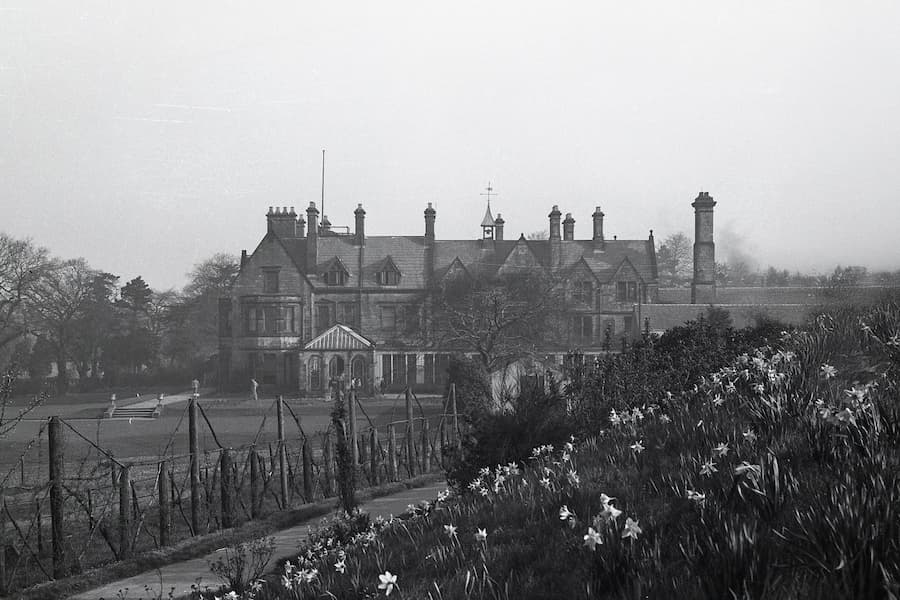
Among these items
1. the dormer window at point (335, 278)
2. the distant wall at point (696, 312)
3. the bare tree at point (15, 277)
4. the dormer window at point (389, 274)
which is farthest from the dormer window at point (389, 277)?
the bare tree at point (15, 277)

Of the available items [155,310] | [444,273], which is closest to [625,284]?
[444,273]

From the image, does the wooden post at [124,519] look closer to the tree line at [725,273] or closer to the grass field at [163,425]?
the grass field at [163,425]

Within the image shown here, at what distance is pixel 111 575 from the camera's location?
509 inches

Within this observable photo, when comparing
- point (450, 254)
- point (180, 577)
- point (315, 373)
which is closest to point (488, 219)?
point (450, 254)

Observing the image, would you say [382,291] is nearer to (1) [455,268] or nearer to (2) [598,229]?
(1) [455,268]

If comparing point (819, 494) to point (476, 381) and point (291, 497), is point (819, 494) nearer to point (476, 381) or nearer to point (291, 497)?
point (291, 497)

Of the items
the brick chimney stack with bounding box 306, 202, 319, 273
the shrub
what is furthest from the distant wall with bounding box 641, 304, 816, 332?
the shrub

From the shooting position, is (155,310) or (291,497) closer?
(291,497)

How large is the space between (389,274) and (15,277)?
87.9 feet

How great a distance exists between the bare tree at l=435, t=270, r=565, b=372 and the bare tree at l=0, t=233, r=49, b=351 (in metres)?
20.3

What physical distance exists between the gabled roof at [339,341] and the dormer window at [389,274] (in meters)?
6.83

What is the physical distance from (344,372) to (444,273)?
11.1 meters

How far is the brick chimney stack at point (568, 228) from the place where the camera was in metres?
57.1

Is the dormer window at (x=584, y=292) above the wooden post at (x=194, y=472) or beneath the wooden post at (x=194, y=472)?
above
